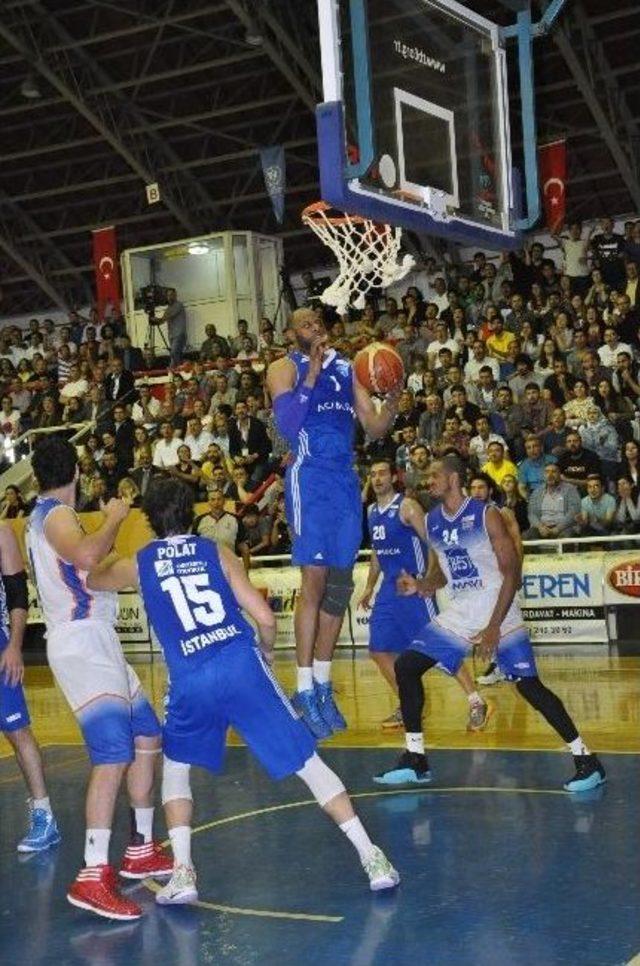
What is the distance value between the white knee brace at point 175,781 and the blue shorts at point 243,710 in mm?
115

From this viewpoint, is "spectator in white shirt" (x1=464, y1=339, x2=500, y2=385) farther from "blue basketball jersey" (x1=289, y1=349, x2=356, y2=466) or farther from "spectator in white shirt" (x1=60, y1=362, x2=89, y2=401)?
"blue basketball jersey" (x1=289, y1=349, x2=356, y2=466)

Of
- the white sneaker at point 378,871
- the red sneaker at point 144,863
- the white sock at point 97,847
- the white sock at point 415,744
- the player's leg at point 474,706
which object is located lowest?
the player's leg at point 474,706

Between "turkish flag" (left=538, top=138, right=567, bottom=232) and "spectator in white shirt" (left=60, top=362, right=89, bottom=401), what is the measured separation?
8958 mm

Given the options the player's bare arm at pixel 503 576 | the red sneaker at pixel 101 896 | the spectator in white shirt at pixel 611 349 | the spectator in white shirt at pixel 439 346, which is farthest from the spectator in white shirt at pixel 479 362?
the red sneaker at pixel 101 896

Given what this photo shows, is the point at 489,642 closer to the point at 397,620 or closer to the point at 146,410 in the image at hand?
the point at 397,620

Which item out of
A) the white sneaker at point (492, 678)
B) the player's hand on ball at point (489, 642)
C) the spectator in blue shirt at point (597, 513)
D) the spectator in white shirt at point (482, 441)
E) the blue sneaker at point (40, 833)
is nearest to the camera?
the blue sneaker at point (40, 833)

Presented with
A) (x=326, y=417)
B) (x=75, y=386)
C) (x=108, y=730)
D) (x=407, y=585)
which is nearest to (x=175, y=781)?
(x=108, y=730)

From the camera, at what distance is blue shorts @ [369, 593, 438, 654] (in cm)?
954

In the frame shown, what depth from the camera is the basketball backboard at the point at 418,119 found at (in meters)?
7.25

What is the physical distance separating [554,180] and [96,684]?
19.5 meters

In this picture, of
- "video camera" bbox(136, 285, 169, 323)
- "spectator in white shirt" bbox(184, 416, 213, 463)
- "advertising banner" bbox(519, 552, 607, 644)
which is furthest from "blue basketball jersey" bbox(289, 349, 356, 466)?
"video camera" bbox(136, 285, 169, 323)

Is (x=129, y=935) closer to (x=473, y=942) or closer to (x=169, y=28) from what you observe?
(x=473, y=942)

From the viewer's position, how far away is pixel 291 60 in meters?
24.9

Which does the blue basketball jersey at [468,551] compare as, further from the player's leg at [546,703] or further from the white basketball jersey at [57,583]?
the white basketball jersey at [57,583]
